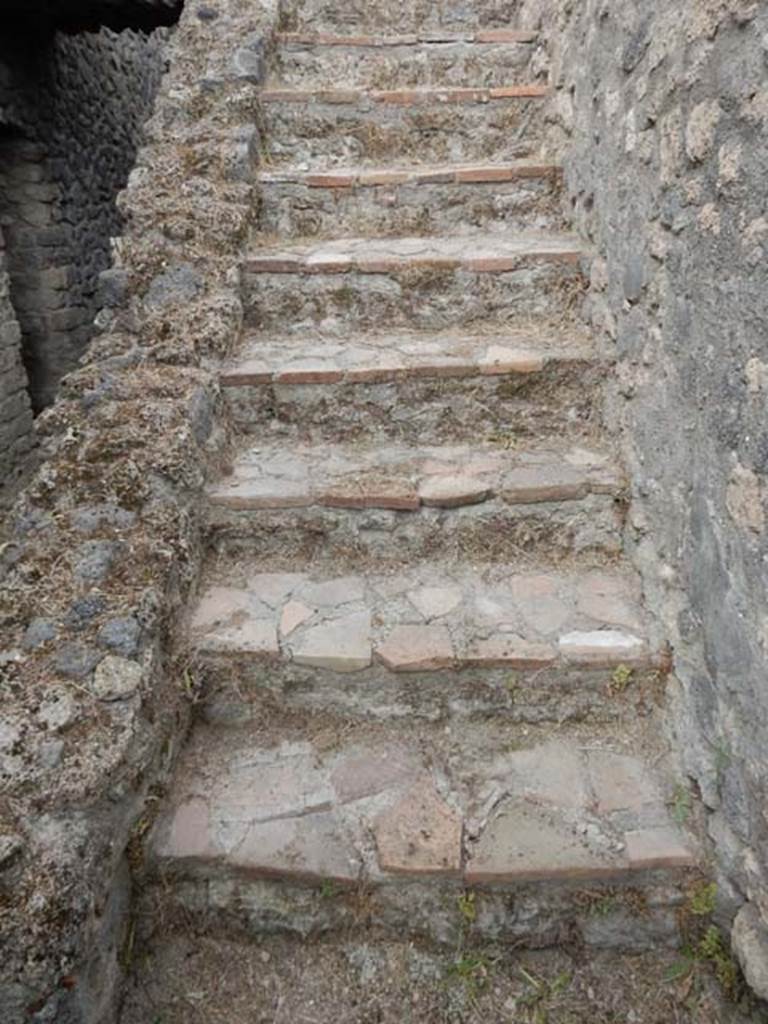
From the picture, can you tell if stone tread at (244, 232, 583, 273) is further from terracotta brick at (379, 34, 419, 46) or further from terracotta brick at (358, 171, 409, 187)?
terracotta brick at (379, 34, 419, 46)

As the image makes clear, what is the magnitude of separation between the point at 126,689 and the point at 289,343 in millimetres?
1352

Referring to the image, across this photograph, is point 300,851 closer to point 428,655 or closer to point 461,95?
point 428,655

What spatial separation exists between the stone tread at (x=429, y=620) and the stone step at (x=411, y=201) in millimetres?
1467

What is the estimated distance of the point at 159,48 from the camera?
25.0ft

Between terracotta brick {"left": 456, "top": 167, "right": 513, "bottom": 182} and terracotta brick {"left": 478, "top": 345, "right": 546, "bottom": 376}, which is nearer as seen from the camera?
terracotta brick {"left": 478, "top": 345, "right": 546, "bottom": 376}

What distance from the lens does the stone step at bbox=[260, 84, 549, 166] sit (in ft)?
9.59

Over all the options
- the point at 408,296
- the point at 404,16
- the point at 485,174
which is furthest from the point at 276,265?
the point at 404,16

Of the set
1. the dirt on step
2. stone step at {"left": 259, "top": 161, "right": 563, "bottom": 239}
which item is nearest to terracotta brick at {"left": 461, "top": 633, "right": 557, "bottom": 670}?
the dirt on step

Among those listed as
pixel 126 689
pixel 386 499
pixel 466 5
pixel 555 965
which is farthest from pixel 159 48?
pixel 555 965

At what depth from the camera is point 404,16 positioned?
3795mm

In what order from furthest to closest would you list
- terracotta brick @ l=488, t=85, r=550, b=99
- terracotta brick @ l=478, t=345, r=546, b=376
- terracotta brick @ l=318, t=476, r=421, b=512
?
terracotta brick @ l=488, t=85, r=550, b=99
terracotta brick @ l=478, t=345, r=546, b=376
terracotta brick @ l=318, t=476, r=421, b=512

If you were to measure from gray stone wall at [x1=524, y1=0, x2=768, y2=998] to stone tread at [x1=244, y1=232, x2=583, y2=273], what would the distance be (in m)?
0.41

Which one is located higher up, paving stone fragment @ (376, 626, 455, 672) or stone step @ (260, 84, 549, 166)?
stone step @ (260, 84, 549, 166)

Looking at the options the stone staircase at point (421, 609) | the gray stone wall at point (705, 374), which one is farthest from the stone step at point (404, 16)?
the gray stone wall at point (705, 374)
